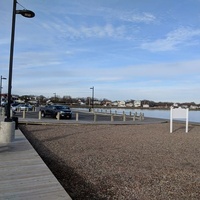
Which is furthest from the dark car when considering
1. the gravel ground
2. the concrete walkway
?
the concrete walkway

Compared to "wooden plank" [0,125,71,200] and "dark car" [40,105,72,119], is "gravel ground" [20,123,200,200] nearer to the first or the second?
"wooden plank" [0,125,71,200]

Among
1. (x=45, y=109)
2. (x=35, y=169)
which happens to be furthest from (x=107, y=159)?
(x=45, y=109)

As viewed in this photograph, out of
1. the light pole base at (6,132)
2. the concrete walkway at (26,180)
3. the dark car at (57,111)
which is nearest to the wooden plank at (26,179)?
the concrete walkway at (26,180)

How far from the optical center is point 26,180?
20.0ft

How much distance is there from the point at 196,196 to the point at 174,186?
2.23ft

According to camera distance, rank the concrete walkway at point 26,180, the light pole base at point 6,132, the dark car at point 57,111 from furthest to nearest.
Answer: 1. the dark car at point 57,111
2. the light pole base at point 6,132
3. the concrete walkway at point 26,180

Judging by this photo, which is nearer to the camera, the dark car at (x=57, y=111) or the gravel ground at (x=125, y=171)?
the gravel ground at (x=125, y=171)

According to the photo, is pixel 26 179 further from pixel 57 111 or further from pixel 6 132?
pixel 57 111

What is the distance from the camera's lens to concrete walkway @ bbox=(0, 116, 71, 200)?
A: 5.11 m

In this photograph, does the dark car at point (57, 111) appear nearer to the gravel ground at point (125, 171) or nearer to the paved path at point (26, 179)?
the gravel ground at point (125, 171)

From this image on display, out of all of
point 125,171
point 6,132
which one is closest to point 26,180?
point 125,171

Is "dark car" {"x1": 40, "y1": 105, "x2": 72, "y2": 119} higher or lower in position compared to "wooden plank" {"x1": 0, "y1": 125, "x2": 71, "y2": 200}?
higher

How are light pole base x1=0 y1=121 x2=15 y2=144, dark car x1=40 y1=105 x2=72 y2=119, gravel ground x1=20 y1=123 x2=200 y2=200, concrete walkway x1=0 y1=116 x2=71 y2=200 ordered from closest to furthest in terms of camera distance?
concrete walkway x1=0 y1=116 x2=71 y2=200 → gravel ground x1=20 y1=123 x2=200 y2=200 → light pole base x1=0 y1=121 x2=15 y2=144 → dark car x1=40 y1=105 x2=72 y2=119

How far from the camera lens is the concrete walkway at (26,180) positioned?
511 centimetres
